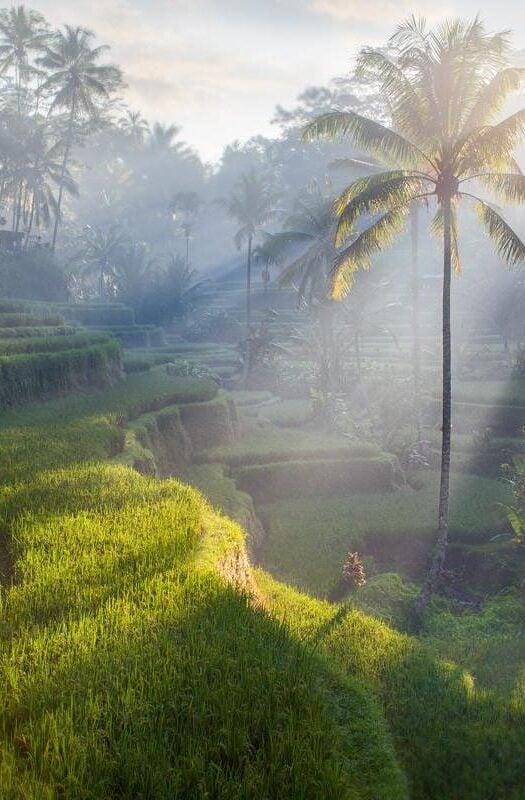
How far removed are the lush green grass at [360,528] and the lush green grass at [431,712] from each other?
425cm

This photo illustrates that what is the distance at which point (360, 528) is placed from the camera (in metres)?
14.4

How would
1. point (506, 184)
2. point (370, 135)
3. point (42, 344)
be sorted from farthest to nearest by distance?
point (42, 344), point (370, 135), point (506, 184)

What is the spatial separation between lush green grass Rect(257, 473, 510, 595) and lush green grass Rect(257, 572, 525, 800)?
4.25 meters

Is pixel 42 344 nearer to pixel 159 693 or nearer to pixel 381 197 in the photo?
pixel 381 197

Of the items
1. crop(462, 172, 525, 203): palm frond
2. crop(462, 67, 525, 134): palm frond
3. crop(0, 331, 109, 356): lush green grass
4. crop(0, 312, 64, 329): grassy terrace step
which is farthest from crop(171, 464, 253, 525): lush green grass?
crop(462, 67, 525, 134): palm frond

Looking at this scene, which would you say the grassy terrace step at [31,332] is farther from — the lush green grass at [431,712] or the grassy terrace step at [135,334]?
the grassy terrace step at [135,334]

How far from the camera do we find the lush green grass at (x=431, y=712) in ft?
18.8

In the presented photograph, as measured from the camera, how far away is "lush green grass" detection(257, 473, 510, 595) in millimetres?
12820

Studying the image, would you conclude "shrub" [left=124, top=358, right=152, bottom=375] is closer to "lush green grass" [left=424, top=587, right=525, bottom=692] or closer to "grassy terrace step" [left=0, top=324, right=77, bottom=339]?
"grassy terrace step" [left=0, top=324, right=77, bottom=339]

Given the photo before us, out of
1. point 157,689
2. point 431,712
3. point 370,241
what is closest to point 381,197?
point 370,241

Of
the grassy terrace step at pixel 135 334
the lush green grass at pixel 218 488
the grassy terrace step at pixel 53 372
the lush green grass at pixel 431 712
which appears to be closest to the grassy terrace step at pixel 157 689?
the lush green grass at pixel 431 712

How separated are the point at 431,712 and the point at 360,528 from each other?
806 centimetres

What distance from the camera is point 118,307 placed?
4256cm

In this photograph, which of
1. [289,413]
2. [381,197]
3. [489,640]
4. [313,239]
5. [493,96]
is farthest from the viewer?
[313,239]
